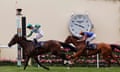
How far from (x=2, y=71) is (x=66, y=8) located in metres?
10.3

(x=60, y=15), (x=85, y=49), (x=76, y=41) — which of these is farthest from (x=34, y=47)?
(x=60, y=15)

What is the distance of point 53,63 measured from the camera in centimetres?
2305

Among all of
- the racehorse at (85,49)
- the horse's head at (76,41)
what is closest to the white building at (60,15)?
the racehorse at (85,49)

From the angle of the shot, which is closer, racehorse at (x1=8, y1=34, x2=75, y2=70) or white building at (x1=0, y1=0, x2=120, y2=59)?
racehorse at (x1=8, y1=34, x2=75, y2=70)

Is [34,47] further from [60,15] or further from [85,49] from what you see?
[60,15]

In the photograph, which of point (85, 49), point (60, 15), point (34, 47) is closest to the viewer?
point (34, 47)

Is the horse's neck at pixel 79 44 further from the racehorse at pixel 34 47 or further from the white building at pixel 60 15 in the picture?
the white building at pixel 60 15

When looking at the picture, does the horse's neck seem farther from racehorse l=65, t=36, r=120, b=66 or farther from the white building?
the white building

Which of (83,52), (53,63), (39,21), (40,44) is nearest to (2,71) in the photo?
(40,44)

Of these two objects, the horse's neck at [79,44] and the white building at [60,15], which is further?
the white building at [60,15]

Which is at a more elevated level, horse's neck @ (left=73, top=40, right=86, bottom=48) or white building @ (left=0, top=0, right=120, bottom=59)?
white building @ (left=0, top=0, right=120, bottom=59)

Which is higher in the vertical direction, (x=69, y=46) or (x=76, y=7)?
(x=76, y=7)

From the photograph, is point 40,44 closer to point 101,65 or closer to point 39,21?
point 101,65

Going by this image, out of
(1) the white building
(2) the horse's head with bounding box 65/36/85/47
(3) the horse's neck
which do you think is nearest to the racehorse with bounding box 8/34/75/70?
(2) the horse's head with bounding box 65/36/85/47
